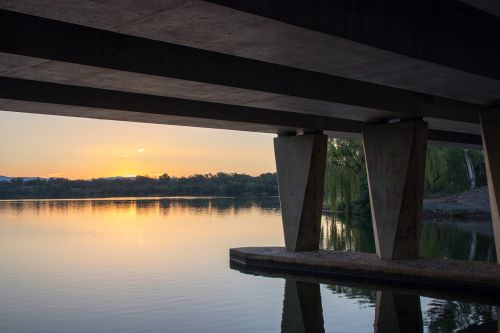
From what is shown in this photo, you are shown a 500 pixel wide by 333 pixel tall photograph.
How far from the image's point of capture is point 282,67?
1577 cm

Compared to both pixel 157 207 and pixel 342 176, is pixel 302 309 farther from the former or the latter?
pixel 157 207

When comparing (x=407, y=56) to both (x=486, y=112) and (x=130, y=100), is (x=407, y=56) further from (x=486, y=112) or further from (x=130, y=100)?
(x=486, y=112)

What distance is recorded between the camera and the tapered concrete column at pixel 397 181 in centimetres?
2234

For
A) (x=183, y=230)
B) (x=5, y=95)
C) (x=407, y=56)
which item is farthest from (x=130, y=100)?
(x=183, y=230)

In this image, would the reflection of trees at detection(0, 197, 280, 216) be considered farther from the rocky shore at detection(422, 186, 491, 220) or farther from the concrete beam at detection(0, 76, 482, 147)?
the concrete beam at detection(0, 76, 482, 147)

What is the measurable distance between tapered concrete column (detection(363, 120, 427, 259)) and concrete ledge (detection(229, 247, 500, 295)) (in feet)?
2.79

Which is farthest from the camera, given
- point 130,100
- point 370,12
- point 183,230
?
point 183,230

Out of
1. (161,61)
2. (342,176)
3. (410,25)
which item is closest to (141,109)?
(161,61)

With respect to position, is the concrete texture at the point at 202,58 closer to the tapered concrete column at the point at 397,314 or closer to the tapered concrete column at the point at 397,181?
the tapered concrete column at the point at 397,181

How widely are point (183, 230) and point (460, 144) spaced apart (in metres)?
24.6

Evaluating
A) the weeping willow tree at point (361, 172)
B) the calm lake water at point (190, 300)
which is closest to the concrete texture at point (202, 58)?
the calm lake water at point (190, 300)

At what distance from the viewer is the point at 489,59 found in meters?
14.3

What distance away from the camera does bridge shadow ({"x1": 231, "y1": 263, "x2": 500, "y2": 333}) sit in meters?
15.2

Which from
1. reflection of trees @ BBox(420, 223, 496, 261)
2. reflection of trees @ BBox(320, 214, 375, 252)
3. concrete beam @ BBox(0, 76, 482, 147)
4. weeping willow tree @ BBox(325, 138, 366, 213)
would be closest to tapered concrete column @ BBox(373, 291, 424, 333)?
concrete beam @ BBox(0, 76, 482, 147)
